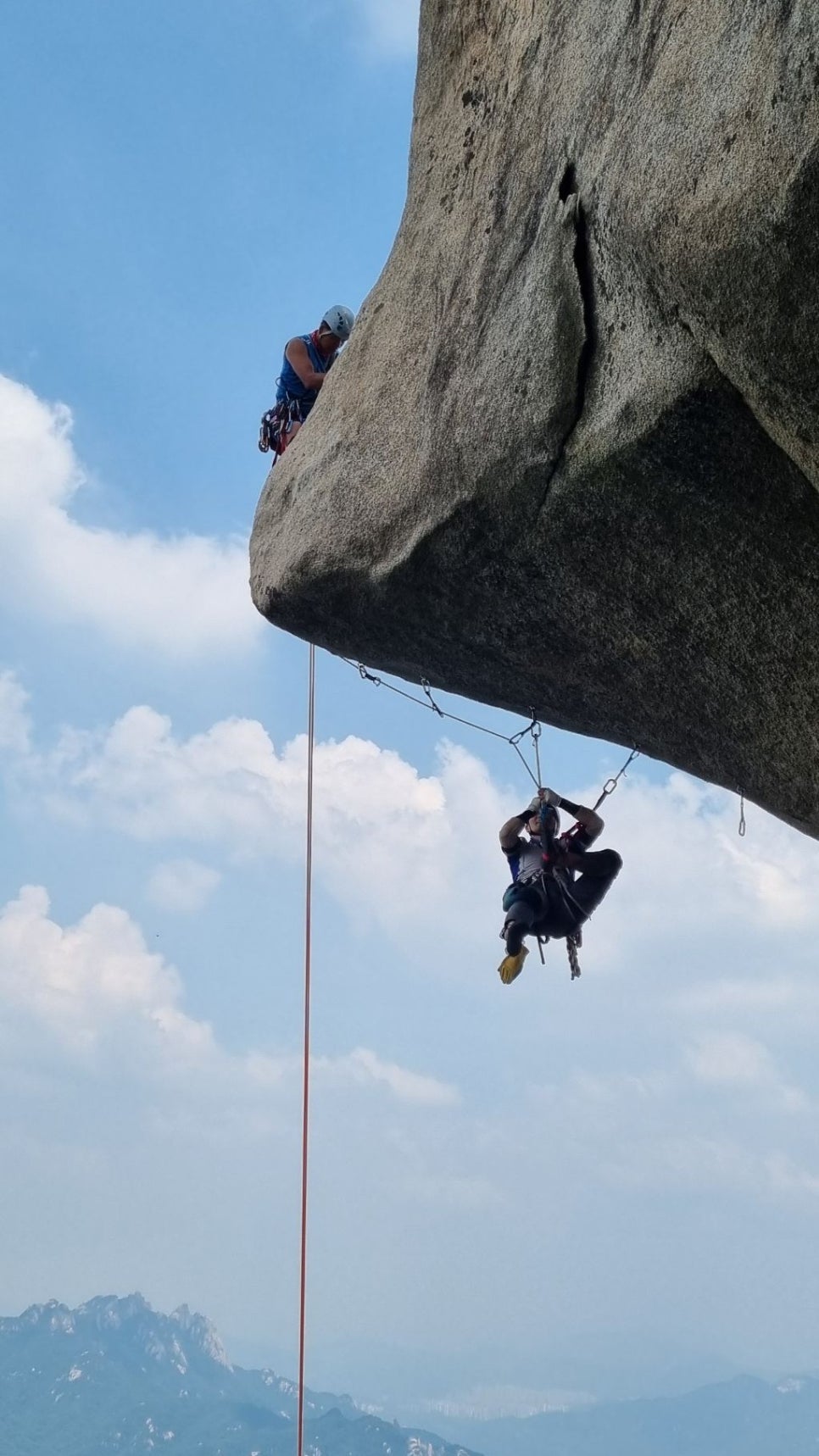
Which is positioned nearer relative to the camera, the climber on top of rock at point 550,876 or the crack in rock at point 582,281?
the crack in rock at point 582,281

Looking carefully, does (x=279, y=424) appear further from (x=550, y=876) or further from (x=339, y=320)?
(x=550, y=876)

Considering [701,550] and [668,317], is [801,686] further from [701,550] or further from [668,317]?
[668,317]

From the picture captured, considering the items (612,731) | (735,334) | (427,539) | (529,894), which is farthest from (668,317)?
(529,894)

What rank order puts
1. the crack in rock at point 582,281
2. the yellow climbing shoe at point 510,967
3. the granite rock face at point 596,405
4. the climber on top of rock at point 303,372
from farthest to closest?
the climber on top of rock at point 303,372 → the yellow climbing shoe at point 510,967 → the crack in rock at point 582,281 → the granite rock face at point 596,405

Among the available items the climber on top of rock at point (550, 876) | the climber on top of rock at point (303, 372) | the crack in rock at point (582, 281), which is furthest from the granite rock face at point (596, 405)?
the climber on top of rock at point (303, 372)

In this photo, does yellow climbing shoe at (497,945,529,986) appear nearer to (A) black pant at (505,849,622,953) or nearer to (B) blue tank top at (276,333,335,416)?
(A) black pant at (505,849,622,953)

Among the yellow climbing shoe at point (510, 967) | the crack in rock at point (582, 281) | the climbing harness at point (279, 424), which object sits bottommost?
the yellow climbing shoe at point (510, 967)

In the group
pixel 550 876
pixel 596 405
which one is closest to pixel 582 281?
pixel 596 405

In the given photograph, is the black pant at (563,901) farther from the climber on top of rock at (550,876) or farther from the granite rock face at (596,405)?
the granite rock face at (596,405)

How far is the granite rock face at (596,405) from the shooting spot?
396cm

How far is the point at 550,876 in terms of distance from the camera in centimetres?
767

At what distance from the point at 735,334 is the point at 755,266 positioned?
0.27 meters

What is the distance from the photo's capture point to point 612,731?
273 inches

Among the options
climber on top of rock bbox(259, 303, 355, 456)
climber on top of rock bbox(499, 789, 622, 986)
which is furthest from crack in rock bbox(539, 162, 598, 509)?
climber on top of rock bbox(259, 303, 355, 456)
